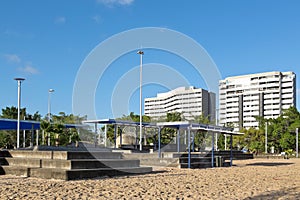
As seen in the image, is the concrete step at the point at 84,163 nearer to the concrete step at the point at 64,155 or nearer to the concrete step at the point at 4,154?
the concrete step at the point at 64,155

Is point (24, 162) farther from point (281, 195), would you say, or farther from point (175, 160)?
point (281, 195)

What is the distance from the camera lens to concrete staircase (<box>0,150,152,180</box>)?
44.0 feet

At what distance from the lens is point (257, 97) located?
398ft

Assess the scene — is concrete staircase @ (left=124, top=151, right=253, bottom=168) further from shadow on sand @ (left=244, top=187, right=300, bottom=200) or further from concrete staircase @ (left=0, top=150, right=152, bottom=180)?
shadow on sand @ (left=244, top=187, right=300, bottom=200)

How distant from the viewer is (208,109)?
7338 centimetres

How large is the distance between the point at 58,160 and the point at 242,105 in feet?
379

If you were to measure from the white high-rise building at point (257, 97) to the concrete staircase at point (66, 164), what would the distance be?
103 metres

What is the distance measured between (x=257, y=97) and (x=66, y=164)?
113893 millimetres

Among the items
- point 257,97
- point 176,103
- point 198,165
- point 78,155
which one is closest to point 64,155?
point 78,155

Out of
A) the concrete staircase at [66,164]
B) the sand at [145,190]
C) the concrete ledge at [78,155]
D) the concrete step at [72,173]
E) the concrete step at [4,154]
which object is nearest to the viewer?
the sand at [145,190]

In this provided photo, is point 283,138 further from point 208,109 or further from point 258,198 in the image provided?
point 258,198

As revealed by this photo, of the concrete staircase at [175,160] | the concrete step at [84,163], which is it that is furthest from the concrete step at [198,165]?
the concrete step at [84,163]

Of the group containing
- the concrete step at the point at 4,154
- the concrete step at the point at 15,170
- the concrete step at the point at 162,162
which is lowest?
the concrete step at the point at 162,162

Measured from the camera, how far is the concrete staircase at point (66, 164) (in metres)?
13.4
